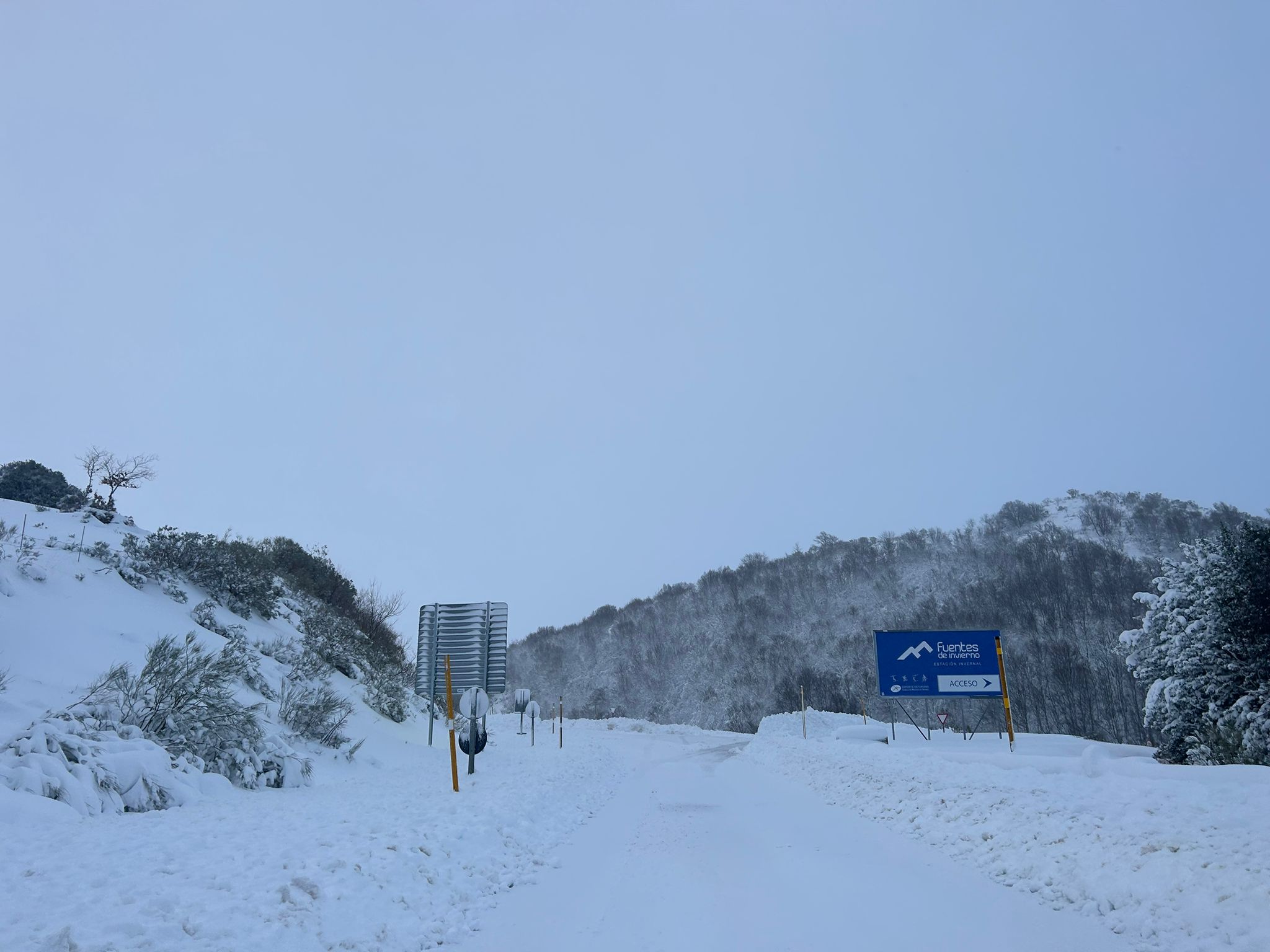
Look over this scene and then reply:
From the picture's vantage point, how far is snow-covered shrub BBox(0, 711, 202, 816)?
771 centimetres

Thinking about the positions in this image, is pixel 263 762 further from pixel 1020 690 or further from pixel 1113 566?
pixel 1113 566

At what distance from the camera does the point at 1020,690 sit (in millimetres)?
61500

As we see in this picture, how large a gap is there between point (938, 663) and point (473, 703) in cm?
1846

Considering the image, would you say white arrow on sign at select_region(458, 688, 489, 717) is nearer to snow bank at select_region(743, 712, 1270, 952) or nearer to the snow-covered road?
the snow-covered road

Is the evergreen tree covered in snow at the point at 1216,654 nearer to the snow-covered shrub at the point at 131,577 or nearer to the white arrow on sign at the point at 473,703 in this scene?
the white arrow on sign at the point at 473,703

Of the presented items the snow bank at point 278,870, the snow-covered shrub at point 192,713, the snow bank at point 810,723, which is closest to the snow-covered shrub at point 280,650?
the snow-covered shrub at point 192,713

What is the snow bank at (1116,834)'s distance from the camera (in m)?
5.57

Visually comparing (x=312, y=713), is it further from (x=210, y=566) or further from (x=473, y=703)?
(x=210, y=566)

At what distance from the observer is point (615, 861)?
880cm

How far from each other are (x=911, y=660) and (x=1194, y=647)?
9.94 meters

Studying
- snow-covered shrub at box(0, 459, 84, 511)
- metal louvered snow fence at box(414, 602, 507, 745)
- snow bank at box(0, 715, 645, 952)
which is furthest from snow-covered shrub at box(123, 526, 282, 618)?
snow-covered shrub at box(0, 459, 84, 511)

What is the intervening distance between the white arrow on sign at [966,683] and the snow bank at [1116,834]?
12005 millimetres

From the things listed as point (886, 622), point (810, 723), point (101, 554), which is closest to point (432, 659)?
point (101, 554)

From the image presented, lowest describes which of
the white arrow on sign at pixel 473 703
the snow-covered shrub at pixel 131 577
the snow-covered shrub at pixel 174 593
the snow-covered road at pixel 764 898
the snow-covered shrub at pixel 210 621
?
the snow-covered road at pixel 764 898
